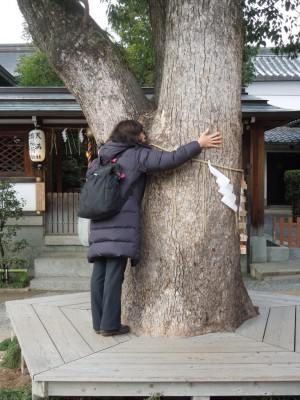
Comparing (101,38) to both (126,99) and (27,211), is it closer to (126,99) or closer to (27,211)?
(126,99)

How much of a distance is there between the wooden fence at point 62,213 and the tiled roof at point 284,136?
11336 millimetres

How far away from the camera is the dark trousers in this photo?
14.0ft

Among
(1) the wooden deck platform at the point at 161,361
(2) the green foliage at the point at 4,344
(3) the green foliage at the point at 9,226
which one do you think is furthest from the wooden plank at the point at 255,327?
(3) the green foliage at the point at 9,226

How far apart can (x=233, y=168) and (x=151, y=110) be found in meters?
0.89

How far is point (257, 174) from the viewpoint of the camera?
36.3ft

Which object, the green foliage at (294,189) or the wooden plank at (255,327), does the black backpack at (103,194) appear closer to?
the wooden plank at (255,327)

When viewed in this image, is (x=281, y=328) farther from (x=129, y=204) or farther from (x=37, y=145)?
(x=37, y=145)

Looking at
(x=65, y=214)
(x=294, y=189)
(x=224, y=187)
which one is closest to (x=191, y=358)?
(x=224, y=187)

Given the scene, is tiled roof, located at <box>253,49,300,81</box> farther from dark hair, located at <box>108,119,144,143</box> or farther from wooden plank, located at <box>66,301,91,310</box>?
dark hair, located at <box>108,119,144,143</box>

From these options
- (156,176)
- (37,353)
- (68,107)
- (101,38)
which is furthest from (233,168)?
(68,107)

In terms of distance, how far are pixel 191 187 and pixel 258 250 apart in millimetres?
6842

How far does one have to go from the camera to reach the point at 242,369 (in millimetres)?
3531

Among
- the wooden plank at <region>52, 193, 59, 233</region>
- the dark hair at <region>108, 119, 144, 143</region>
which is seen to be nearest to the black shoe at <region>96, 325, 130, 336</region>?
the dark hair at <region>108, 119, 144, 143</region>

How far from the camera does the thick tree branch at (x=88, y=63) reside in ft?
15.3
